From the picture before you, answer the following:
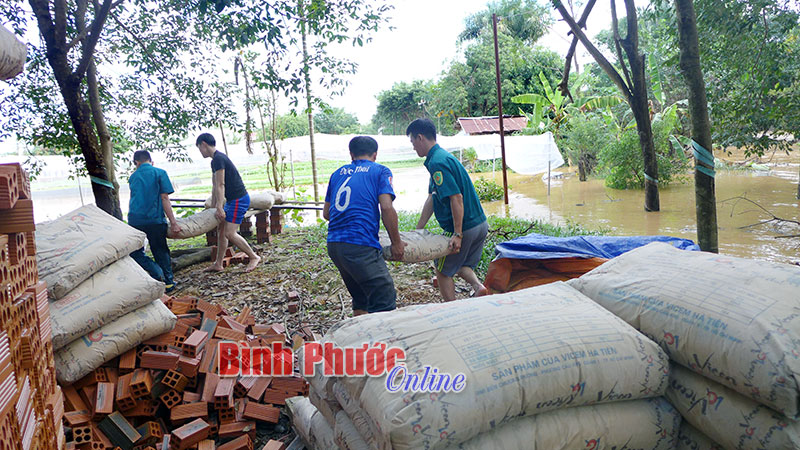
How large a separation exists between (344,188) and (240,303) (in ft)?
7.17

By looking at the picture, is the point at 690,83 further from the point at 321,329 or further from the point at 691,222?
the point at 691,222

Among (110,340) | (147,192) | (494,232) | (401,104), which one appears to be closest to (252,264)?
(147,192)

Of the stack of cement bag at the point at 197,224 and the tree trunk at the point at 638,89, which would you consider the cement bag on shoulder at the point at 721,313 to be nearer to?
the stack of cement bag at the point at 197,224

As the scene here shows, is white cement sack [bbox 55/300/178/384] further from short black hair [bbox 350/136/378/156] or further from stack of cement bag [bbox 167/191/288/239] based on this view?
stack of cement bag [bbox 167/191/288/239]

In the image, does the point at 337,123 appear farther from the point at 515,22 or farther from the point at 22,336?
the point at 22,336

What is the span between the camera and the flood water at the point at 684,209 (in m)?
7.20

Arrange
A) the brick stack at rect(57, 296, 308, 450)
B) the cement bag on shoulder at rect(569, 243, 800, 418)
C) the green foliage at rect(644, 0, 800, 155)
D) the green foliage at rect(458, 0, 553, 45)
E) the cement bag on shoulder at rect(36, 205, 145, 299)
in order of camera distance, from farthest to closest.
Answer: the green foliage at rect(458, 0, 553, 45) → the green foliage at rect(644, 0, 800, 155) → the cement bag on shoulder at rect(36, 205, 145, 299) → the brick stack at rect(57, 296, 308, 450) → the cement bag on shoulder at rect(569, 243, 800, 418)

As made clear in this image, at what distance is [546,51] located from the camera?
2689 centimetres

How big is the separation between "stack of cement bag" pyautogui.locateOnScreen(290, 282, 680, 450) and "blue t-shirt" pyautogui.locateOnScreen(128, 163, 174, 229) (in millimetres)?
4005

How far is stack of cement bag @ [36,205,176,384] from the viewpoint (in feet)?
7.96

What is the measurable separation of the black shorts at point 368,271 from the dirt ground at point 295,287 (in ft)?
2.83

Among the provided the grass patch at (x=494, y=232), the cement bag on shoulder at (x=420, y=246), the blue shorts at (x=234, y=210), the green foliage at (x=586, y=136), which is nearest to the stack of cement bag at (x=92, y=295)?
the cement bag on shoulder at (x=420, y=246)

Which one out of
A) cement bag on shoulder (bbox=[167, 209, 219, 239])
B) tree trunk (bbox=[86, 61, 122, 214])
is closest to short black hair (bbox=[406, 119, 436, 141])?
cement bag on shoulder (bbox=[167, 209, 219, 239])

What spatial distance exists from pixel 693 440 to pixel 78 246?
3166mm
